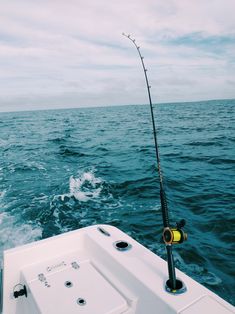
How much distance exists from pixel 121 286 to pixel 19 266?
1.34 meters

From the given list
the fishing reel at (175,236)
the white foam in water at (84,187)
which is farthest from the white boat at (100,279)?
the white foam in water at (84,187)

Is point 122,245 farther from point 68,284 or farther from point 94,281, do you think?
point 68,284

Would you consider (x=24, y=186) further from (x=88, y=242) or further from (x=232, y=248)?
(x=232, y=248)


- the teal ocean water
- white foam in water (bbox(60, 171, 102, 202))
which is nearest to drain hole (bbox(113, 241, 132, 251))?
the teal ocean water

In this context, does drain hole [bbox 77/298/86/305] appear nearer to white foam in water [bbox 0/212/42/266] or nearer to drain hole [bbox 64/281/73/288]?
drain hole [bbox 64/281/73/288]

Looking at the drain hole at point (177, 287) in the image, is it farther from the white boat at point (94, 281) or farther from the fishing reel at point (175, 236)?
the fishing reel at point (175, 236)

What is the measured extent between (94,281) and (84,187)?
5850 mm

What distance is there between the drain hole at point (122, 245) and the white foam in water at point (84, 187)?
14.5 feet

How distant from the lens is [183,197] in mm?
7742

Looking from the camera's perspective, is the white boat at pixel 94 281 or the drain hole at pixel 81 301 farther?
the drain hole at pixel 81 301

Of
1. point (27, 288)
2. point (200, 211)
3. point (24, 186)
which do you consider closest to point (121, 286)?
point (27, 288)

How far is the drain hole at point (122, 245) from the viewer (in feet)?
11.1

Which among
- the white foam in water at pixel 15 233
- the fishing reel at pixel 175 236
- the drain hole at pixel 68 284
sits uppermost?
the fishing reel at pixel 175 236

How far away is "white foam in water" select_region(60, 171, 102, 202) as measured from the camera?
26.7 feet
